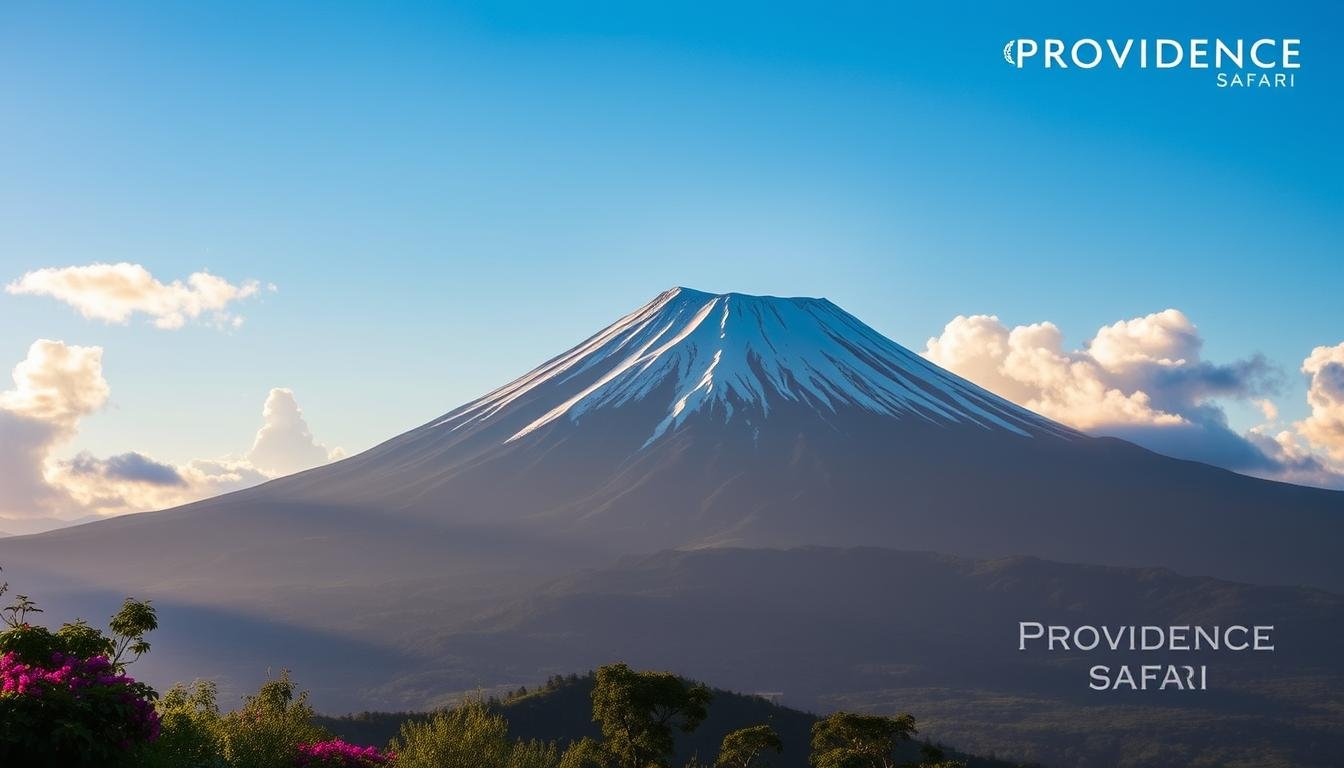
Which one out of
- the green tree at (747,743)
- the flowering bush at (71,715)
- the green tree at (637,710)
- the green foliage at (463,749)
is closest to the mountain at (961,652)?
the green tree at (747,743)

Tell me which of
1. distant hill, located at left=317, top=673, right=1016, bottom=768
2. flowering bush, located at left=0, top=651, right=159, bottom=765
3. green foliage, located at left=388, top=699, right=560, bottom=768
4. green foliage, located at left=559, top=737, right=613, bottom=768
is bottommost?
distant hill, located at left=317, top=673, right=1016, bottom=768

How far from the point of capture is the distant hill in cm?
7225

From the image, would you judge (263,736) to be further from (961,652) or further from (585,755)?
(961,652)

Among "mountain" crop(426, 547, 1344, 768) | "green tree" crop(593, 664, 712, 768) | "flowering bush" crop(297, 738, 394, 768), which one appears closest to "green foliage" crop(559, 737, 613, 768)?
"green tree" crop(593, 664, 712, 768)

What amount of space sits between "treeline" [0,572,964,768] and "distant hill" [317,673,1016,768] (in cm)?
2659

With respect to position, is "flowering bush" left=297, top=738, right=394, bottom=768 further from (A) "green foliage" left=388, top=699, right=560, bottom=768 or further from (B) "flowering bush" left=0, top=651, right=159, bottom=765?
(B) "flowering bush" left=0, top=651, right=159, bottom=765

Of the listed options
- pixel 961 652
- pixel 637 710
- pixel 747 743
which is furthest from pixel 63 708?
pixel 961 652

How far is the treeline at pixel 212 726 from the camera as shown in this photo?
→ 16.2m

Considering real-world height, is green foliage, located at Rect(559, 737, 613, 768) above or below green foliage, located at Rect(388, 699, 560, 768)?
below

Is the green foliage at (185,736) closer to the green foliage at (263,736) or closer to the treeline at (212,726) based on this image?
the treeline at (212,726)

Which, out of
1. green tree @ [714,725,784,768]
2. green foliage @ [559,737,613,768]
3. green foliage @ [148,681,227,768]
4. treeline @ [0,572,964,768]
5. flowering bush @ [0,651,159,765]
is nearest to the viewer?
flowering bush @ [0,651,159,765]

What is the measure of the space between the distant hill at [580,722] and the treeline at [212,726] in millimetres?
26594

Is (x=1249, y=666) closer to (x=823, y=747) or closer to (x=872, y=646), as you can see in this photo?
(x=872, y=646)

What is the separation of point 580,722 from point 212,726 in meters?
52.8
